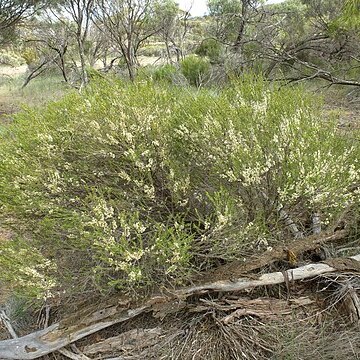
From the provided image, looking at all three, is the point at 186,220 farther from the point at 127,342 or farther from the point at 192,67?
the point at 192,67

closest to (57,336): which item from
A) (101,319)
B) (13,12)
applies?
(101,319)

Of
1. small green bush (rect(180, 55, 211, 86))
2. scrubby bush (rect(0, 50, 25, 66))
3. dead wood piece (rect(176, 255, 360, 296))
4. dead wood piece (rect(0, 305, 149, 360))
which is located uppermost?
scrubby bush (rect(0, 50, 25, 66))

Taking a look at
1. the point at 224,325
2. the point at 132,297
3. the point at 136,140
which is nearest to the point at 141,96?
the point at 136,140

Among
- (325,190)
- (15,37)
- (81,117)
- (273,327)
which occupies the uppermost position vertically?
(15,37)

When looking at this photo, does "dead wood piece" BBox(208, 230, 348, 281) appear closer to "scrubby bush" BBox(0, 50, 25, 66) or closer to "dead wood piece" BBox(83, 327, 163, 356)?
"dead wood piece" BBox(83, 327, 163, 356)

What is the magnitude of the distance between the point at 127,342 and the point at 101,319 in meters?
0.24

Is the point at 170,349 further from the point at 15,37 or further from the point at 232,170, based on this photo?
the point at 15,37

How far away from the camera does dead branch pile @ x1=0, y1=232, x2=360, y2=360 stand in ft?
8.68

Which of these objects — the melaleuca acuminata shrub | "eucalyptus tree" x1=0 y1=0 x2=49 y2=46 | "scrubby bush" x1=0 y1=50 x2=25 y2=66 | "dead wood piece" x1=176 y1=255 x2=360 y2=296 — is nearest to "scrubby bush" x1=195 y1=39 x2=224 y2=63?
"eucalyptus tree" x1=0 y1=0 x2=49 y2=46

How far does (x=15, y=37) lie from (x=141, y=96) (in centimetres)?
1381

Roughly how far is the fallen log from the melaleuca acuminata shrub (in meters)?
0.16

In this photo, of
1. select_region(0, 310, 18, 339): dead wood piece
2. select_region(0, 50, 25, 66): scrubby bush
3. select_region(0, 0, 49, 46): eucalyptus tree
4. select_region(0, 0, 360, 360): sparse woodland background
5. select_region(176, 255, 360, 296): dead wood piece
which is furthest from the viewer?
select_region(0, 50, 25, 66): scrubby bush

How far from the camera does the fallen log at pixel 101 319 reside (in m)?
2.68

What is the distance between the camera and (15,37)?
14742 millimetres
